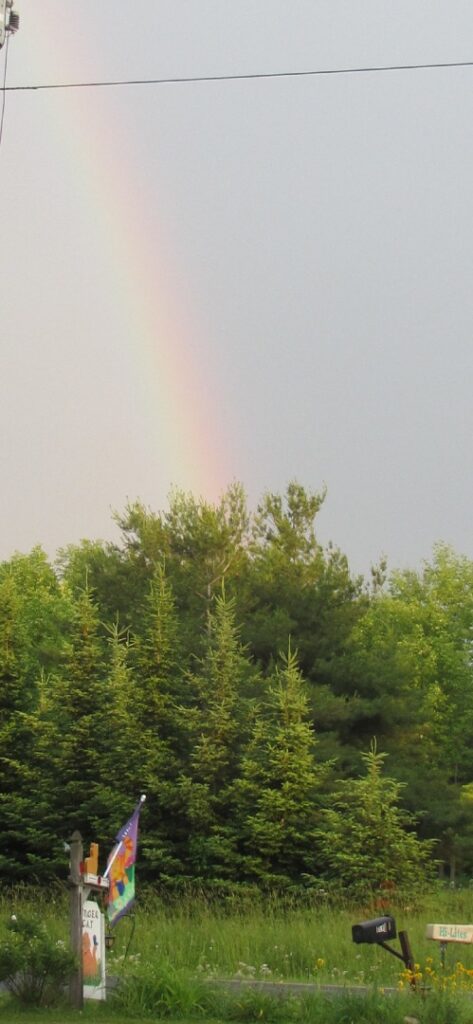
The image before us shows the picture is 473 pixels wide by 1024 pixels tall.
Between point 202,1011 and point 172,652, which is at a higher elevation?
point 172,652

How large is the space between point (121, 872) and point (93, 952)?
98.2 inches

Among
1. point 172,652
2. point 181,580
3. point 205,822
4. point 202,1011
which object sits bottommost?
point 202,1011

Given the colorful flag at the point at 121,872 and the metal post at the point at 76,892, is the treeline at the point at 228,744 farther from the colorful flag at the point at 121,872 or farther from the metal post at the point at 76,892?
the metal post at the point at 76,892

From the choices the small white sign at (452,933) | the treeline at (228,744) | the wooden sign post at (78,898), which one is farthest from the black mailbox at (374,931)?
the treeline at (228,744)

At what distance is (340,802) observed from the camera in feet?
88.2

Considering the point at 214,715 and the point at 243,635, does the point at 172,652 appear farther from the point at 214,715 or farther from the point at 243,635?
the point at 243,635

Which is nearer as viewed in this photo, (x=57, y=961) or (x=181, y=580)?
(x=57, y=961)

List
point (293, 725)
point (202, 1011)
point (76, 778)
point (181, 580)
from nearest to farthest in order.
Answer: point (202, 1011) → point (293, 725) → point (76, 778) → point (181, 580)

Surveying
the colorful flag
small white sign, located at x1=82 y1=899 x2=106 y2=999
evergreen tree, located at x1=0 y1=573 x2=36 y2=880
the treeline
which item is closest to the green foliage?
small white sign, located at x1=82 y1=899 x2=106 y2=999

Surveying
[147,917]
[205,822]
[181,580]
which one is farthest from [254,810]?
[181,580]

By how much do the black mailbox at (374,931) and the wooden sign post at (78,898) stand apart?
2.91 m

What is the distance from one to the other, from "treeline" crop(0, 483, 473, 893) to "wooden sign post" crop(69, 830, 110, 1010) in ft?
44.3

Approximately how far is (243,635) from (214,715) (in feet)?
27.1

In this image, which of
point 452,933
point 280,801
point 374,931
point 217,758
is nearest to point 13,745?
point 217,758
